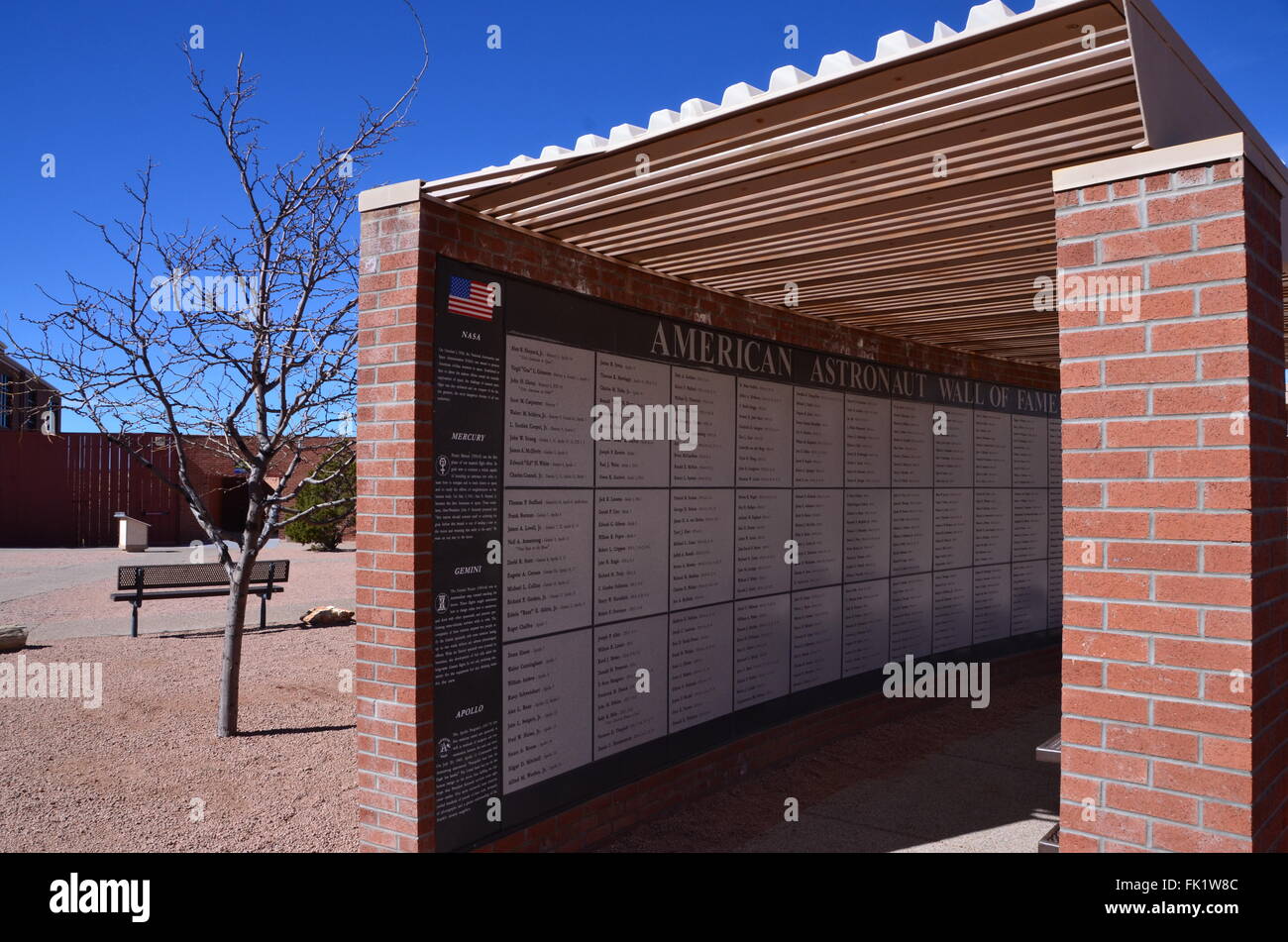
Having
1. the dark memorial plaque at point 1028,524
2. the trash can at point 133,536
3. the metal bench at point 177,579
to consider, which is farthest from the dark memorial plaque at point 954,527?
the trash can at point 133,536

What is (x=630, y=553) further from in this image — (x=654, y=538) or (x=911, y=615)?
(x=911, y=615)

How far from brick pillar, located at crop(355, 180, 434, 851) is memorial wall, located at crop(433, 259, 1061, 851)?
10cm

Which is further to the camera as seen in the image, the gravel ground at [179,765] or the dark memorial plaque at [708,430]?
the dark memorial plaque at [708,430]

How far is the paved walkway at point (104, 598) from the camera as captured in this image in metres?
11.2

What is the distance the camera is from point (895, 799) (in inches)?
218

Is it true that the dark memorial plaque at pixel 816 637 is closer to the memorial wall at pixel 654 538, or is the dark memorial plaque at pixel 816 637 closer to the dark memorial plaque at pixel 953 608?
the memorial wall at pixel 654 538

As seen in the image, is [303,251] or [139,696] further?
[139,696]

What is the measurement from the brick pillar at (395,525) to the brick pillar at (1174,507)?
2.45 metres

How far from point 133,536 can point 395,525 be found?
2384cm

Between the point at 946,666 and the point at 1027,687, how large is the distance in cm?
105

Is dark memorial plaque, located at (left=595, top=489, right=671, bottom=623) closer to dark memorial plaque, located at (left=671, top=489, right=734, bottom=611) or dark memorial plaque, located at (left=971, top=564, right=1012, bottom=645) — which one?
dark memorial plaque, located at (left=671, top=489, right=734, bottom=611)

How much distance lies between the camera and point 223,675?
6.37m
